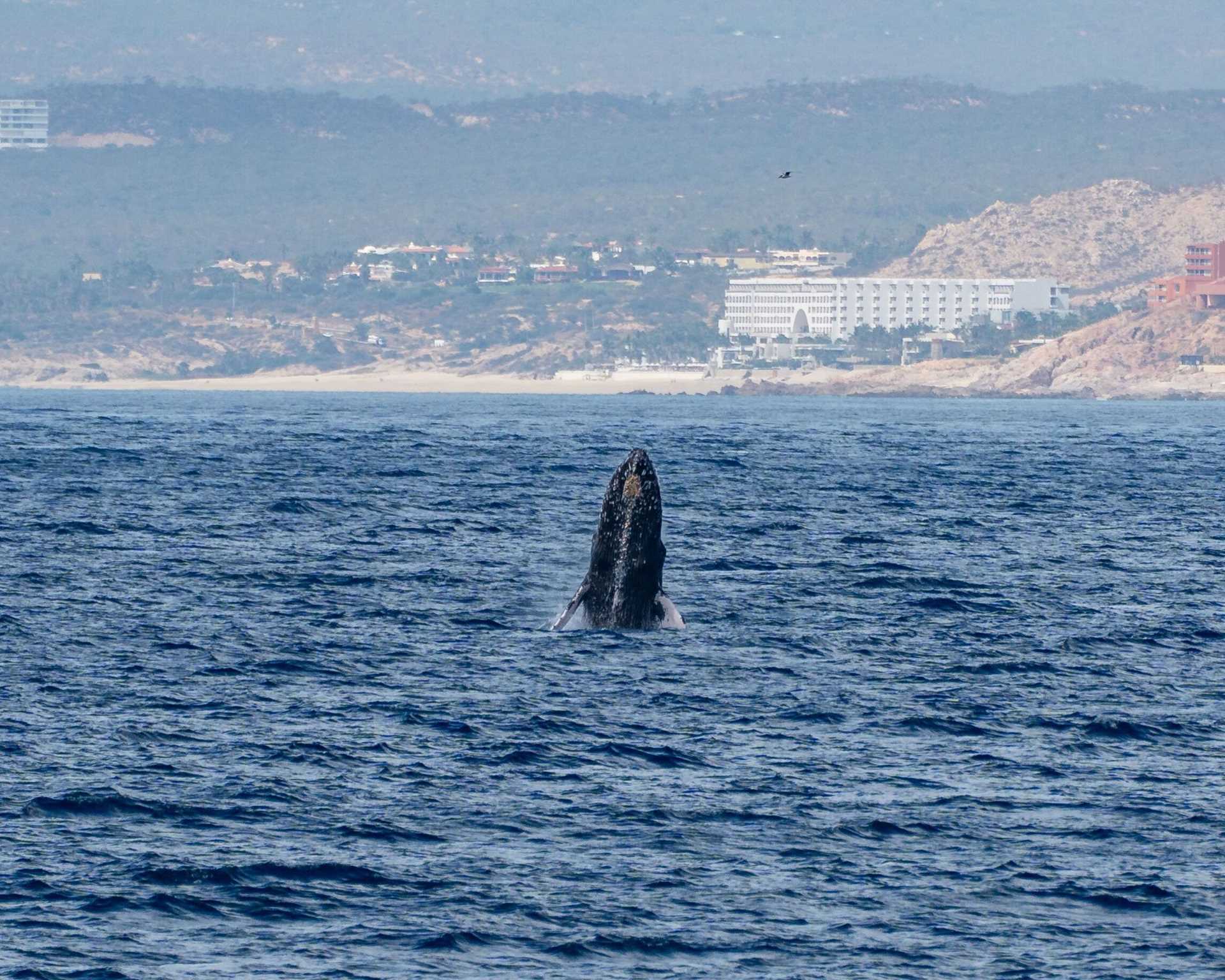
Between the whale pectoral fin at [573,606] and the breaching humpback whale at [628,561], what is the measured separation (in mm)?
Answer: 12

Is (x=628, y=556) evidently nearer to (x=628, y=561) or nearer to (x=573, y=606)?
(x=628, y=561)

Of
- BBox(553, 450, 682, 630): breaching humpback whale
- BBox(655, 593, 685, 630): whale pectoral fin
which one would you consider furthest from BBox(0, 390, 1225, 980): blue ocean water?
BBox(553, 450, 682, 630): breaching humpback whale

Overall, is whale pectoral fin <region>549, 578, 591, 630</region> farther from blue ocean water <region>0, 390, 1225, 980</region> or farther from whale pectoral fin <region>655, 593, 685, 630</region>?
whale pectoral fin <region>655, 593, 685, 630</region>

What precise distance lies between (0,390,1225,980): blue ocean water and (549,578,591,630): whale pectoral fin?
1.51 ft

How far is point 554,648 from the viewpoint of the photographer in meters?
39.3

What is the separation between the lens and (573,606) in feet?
133

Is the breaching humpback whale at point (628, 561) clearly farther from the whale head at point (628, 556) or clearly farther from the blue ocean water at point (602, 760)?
the blue ocean water at point (602, 760)

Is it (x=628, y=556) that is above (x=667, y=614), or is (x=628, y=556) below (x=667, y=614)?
above

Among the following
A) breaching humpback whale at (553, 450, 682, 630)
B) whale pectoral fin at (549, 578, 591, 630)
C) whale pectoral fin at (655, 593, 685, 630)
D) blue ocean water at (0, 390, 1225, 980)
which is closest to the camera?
blue ocean water at (0, 390, 1225, 980)

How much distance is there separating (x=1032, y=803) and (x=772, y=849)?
4237 mm

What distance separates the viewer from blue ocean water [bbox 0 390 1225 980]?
23.4m

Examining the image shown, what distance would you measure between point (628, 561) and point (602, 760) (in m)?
7.94

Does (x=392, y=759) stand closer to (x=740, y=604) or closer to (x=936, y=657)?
(x=936, y=657)

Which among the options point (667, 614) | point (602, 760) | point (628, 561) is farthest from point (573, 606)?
point (602, 760)
